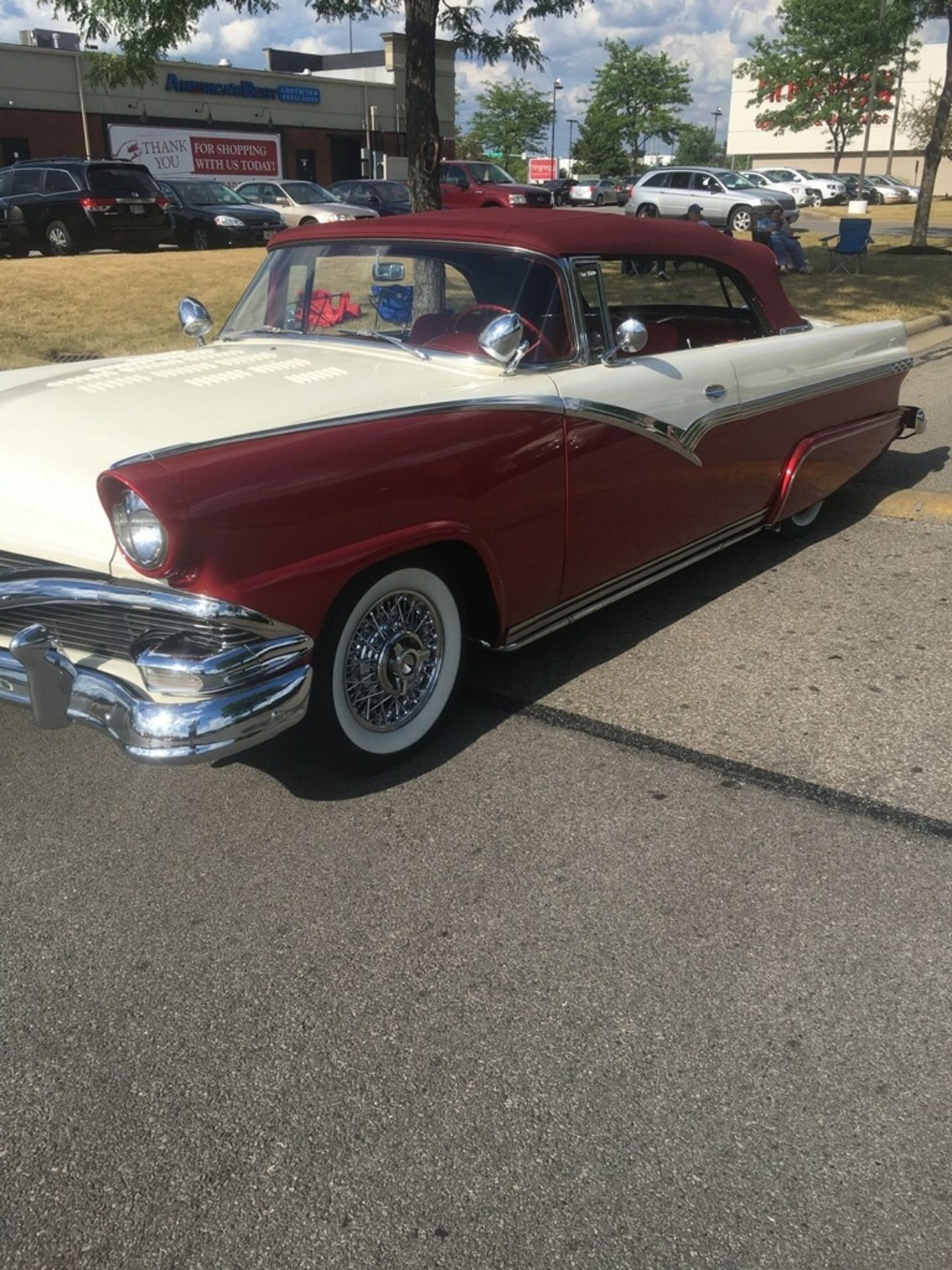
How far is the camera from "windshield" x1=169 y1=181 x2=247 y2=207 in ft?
66.0

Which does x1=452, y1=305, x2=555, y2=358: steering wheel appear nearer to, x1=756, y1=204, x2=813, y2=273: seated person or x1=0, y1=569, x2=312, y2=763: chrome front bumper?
x1=0, y1=569, x2=312, y2=763: chrome front bumper

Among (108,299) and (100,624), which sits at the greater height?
(100,624)

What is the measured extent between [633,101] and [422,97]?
6384cm

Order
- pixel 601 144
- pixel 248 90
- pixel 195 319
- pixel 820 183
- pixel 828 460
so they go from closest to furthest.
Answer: pixel 195 319 < pixel 828 460 < pixel 248 90 < pixel 820 183 < pixel 601 144

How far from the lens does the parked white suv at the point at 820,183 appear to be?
42438 millimetres

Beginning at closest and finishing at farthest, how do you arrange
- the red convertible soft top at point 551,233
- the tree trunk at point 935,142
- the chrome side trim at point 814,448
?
the red convertible soft top at point 551,233, the chrome side trim at point 814,448, the tree trunk at point 935,142

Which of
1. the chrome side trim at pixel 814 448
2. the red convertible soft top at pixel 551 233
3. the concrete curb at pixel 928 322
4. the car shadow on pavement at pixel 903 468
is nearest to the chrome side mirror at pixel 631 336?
the red convertible soft top at pixel 551 233

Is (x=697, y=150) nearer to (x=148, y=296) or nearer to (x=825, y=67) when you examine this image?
(x=825, y=67)

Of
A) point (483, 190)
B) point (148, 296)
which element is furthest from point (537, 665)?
point (483, 190)

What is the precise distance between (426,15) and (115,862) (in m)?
8.35

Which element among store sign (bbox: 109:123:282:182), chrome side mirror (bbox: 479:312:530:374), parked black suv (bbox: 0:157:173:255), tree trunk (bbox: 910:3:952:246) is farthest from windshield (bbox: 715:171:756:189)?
chrome side mirror (bbox: 479:312:530:374)

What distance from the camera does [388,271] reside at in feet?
13.0

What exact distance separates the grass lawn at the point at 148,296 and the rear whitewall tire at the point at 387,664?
7.19 metres

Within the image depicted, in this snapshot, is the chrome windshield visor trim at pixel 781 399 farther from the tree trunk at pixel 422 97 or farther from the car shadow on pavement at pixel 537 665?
the tree trunk at pixel 422 97
